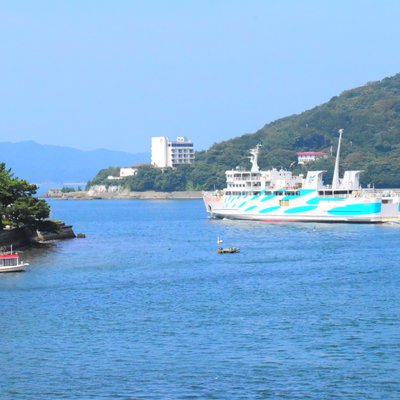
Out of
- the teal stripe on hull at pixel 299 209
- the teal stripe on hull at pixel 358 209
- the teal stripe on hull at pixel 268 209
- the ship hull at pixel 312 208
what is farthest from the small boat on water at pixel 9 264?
the teal stripe on hull at pixel 268 209

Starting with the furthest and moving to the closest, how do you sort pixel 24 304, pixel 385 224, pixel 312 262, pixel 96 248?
pixel 385 224 < pixel 96 248 < pixel 312 262 < pixel 24 304

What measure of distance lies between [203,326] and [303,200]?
54.2 meters

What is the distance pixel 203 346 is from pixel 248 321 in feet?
13.5

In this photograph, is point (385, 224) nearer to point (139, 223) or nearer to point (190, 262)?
point (139, 223)

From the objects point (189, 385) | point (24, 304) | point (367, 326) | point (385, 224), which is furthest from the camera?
point (385, 224)

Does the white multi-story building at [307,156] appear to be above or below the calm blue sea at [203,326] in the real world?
above

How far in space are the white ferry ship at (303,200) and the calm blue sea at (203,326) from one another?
2560 cm

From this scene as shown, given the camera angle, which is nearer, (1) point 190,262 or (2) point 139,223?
(1) point 190,262

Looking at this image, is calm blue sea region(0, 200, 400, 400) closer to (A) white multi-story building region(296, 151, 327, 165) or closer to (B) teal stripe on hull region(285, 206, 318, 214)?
(B) teal stripe on hull region(285, 206, 318, 214)

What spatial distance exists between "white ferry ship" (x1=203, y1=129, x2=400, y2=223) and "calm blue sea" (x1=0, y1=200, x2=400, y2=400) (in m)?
25.6

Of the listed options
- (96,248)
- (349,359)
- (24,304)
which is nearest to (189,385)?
(349,359)

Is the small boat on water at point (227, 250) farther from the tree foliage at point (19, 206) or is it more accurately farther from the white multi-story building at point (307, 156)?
the white multi-story building at point (307, 156)

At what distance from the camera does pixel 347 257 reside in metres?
52.5

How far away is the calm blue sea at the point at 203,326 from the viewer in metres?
24.0
